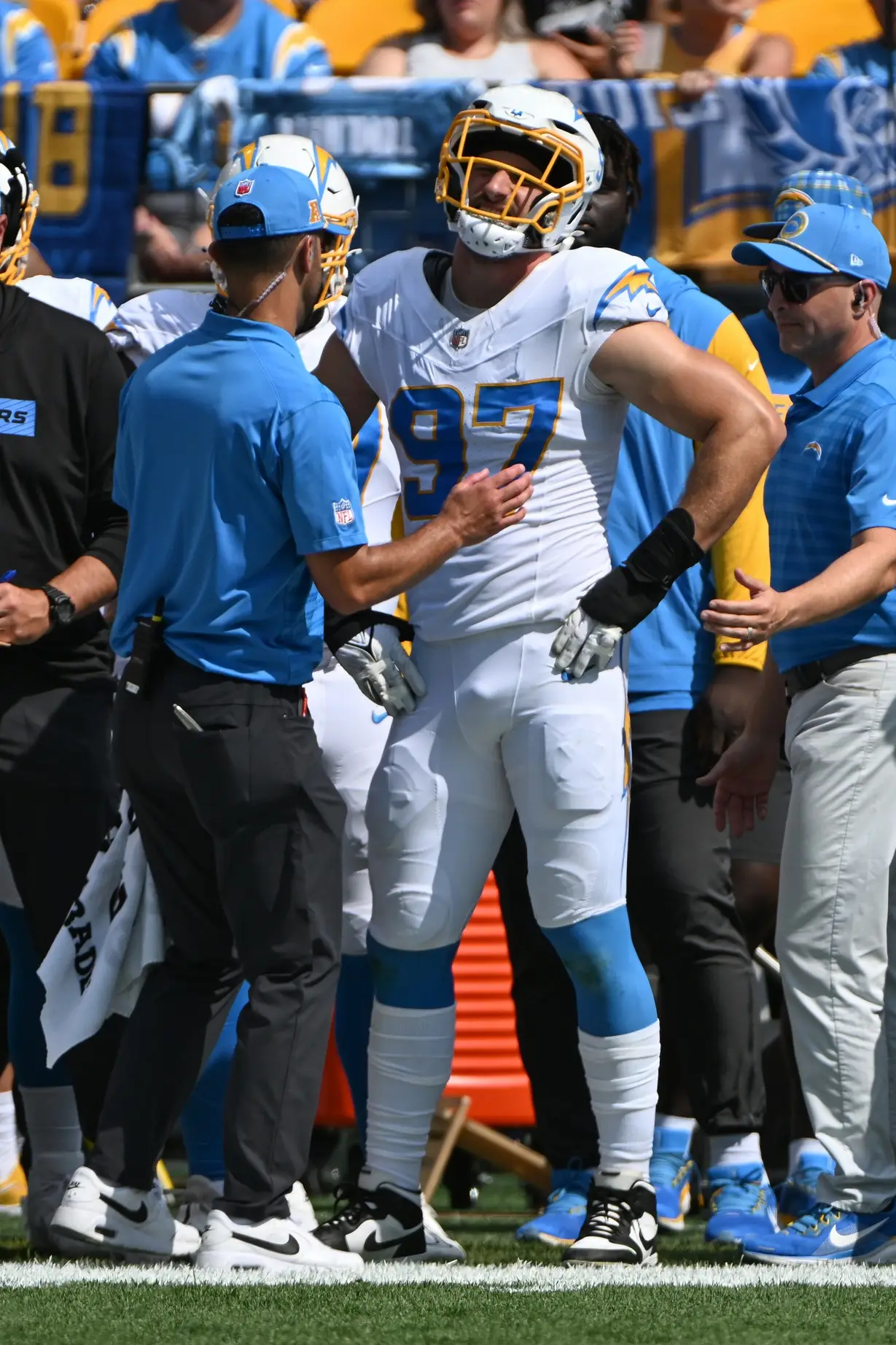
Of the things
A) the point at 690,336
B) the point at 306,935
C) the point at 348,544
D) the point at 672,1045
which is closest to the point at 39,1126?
the point at 306,935

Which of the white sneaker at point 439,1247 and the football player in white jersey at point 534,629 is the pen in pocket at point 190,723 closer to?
the football player in white jersey at point 534,629

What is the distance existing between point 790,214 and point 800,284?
8.0 inches

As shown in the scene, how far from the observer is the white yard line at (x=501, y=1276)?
3082 mm

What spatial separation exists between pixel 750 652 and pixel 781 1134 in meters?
1.71

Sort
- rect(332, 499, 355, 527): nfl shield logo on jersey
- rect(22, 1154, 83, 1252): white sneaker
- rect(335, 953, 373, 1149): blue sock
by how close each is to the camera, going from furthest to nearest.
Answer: rect(335, 953, 373, 1149): blue sock → rect(22, 1154, 83, 1252): white sneaker → rect(332, 499, 355, 527): nfl shield logo on jersey

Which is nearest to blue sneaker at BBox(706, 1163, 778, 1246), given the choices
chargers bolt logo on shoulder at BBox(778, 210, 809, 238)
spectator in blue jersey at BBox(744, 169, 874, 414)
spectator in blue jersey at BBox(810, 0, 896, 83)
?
spectator in blue jersey at BBox(744, 169, 874, 414)

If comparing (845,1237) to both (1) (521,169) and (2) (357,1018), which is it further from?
(1) (521,169)

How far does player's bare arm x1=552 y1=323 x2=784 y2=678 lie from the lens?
3348mm

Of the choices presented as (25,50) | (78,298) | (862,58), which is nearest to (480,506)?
(78,298)

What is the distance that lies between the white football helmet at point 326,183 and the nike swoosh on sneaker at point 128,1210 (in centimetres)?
177

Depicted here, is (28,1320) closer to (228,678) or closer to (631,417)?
(228,678)

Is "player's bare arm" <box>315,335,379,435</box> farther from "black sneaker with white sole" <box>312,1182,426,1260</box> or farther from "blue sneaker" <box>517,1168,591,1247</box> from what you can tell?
"blue sneaker" <box>517,1168,591,1247</box>

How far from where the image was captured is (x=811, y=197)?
4039 mm

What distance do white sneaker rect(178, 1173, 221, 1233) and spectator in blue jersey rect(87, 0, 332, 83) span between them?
197 inches
